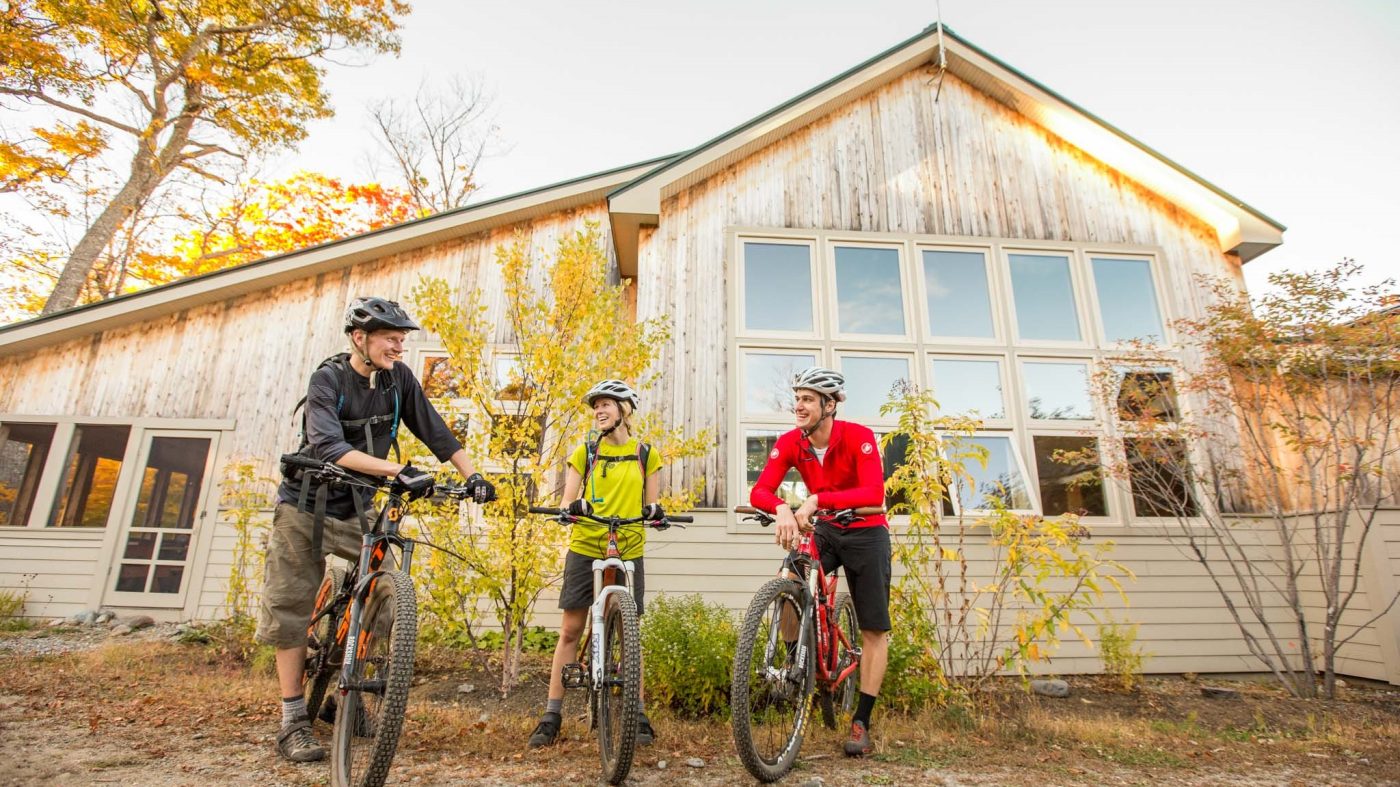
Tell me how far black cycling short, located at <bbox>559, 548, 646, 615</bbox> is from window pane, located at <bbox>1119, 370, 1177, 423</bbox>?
17.2 ft

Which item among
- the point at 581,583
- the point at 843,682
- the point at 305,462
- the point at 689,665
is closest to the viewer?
the point at 305,462

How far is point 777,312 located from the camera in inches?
288

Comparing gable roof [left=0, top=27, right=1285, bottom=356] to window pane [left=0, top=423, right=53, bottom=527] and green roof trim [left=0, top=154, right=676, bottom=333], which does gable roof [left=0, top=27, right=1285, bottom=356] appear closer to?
green roof trim [left=0, top=154, right=676, bottom=333]

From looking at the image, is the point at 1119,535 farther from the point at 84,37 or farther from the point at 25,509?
the point at 84,37

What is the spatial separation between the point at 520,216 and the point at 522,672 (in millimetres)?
5923

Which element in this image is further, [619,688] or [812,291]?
[812,291]

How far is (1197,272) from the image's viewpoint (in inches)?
310

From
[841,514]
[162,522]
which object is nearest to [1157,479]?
[841,514]

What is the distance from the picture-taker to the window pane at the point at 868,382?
6961 millimetres

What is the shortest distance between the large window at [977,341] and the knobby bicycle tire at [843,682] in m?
2.54

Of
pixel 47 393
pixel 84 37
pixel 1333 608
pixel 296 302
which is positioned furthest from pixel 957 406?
pixel 84 37

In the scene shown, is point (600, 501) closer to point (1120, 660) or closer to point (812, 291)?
point (812, 291)

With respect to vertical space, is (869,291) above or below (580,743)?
above

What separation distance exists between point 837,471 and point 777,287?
4043mm
